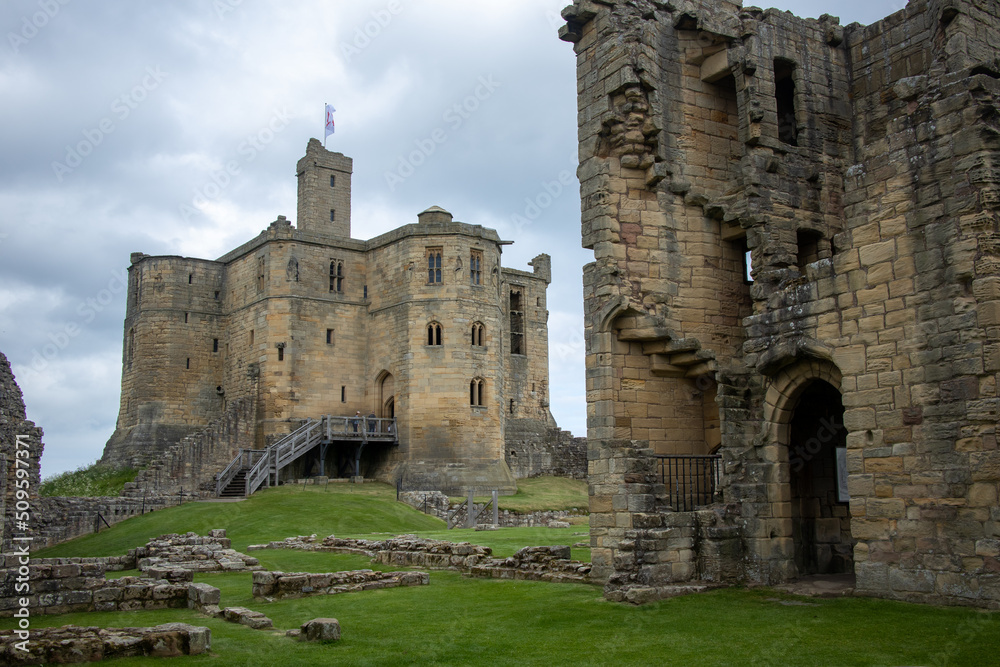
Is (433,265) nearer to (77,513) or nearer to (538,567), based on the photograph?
(77,513)

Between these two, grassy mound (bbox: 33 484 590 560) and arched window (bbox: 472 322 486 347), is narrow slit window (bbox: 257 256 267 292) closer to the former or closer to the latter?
arched window (bbox: 472 322 486 347)

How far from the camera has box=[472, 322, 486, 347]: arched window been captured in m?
39.8

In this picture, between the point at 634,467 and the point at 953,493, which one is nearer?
the point at 953,493

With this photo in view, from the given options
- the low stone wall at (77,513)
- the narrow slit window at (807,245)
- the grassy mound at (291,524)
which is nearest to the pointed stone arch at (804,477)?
the narrow slit window at (807,245)

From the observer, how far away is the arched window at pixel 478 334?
39.8 meters

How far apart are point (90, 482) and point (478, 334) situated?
1748cm

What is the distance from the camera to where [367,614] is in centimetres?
1148

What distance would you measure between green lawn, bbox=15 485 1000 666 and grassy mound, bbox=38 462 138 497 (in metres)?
22.1

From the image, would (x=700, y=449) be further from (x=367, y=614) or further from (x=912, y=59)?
(x=912, y=59)

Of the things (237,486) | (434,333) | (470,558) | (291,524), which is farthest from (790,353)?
(237,486)

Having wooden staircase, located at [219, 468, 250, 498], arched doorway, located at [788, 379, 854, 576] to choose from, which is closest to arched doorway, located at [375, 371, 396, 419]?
wooden staircase, located at [219, 468, 250, 498]

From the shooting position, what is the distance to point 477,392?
39625 mm

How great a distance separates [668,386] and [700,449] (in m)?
1.31

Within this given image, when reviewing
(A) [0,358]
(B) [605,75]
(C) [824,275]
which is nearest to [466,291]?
(A) [0,358]
